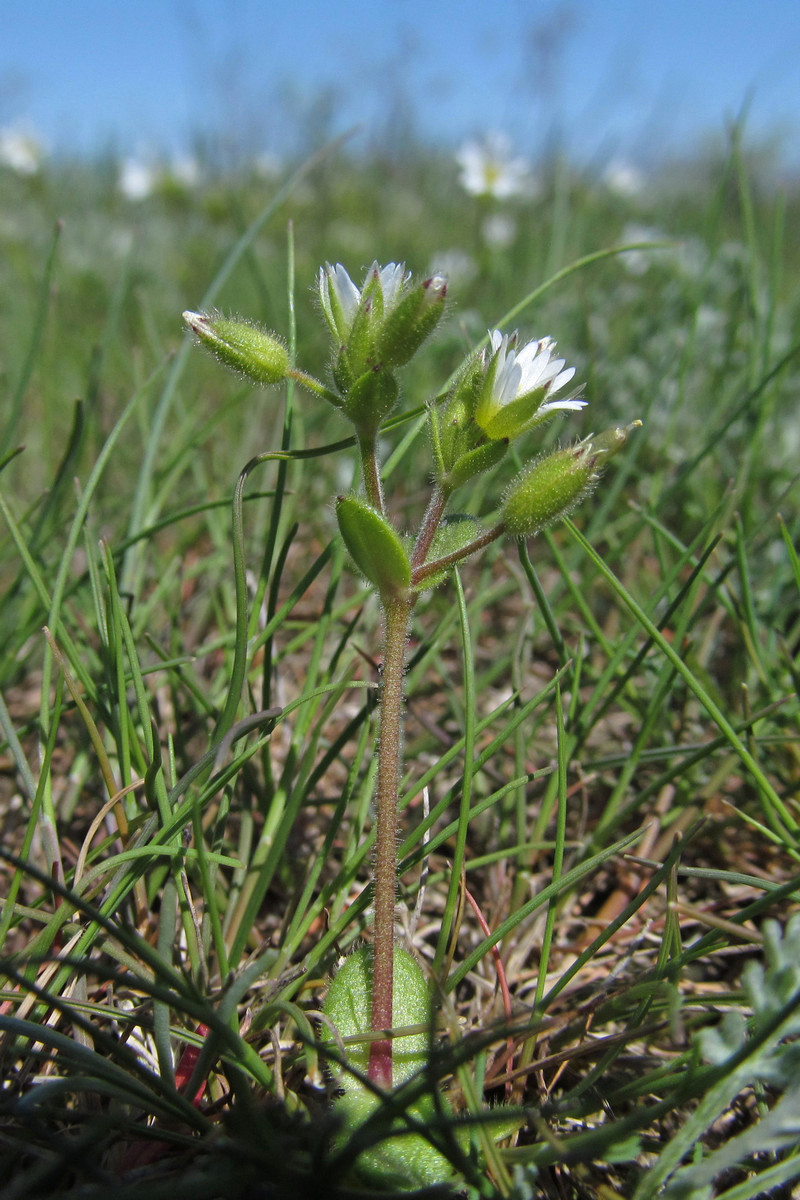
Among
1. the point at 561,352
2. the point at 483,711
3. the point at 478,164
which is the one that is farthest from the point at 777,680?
the point at 478,164

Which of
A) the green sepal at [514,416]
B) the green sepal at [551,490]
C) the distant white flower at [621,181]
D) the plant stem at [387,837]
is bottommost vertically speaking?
the plant stem at [387,837]

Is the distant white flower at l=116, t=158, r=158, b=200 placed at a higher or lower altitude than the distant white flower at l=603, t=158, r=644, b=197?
higher

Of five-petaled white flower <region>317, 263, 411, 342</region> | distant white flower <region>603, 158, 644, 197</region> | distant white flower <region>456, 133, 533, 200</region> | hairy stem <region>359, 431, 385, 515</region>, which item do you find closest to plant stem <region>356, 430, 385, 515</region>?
hairy stem <region>359, 431, 385, 515</region>

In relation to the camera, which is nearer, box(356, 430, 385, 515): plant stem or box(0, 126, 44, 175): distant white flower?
box(356, 430, 385, 515): plant stem

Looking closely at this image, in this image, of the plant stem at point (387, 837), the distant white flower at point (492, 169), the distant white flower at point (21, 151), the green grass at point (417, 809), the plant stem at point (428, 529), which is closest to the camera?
the green grass at point (417, 809)

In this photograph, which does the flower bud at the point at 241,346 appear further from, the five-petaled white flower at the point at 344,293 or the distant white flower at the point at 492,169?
the distant white flower at the point at 492,169

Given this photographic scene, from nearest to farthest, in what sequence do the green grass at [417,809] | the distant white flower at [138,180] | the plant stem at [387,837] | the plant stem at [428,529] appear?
the green grass at [417,809], the plant stem at [387,837], the plant stem at [428,529], the distant white flower at [138,180]

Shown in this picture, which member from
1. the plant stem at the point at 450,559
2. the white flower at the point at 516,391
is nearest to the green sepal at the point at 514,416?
the white flower at the point at 516,391

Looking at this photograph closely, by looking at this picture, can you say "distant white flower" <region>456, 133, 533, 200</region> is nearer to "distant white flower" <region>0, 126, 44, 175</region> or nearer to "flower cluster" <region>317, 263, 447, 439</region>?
"distant white flower" <region>0, 126, 44, 175</region>
